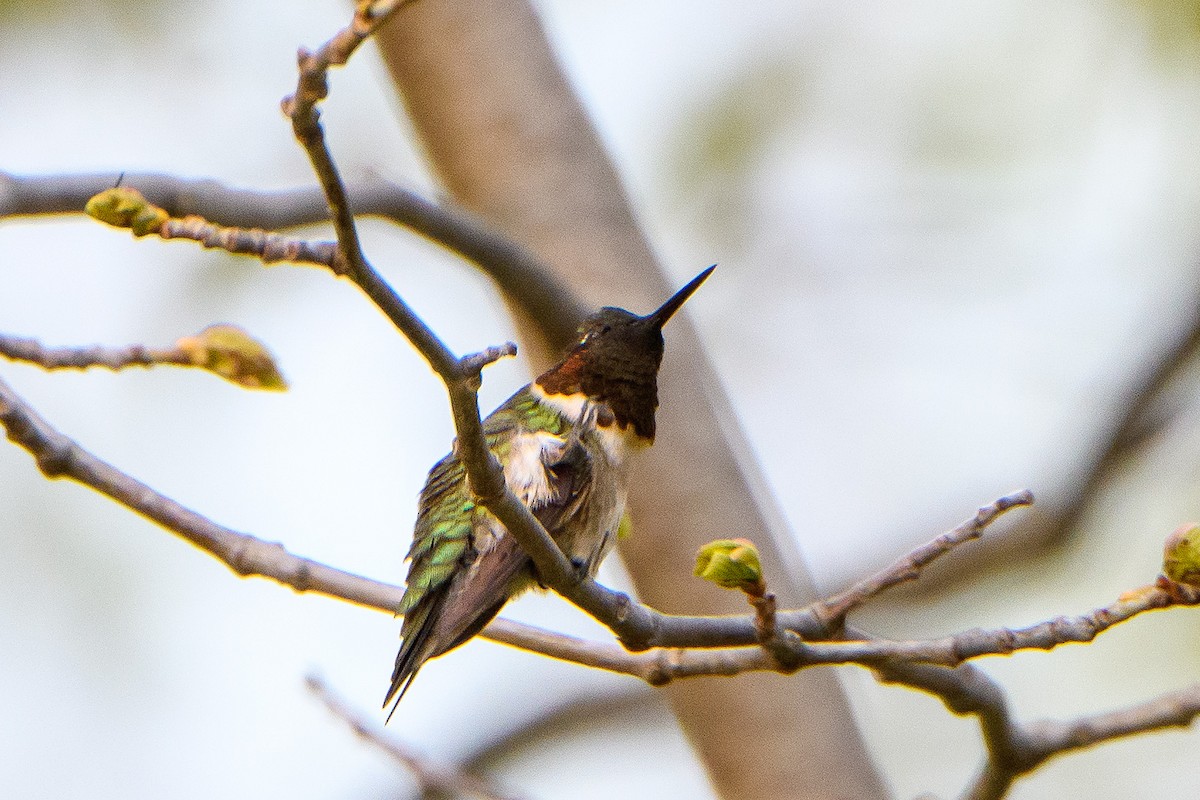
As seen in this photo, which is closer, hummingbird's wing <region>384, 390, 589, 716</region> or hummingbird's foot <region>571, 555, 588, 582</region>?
hummingbird's foot <region>571, 555, 588, 582</region>

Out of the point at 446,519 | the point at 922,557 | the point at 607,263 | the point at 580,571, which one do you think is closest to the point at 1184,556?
the point at 922,557

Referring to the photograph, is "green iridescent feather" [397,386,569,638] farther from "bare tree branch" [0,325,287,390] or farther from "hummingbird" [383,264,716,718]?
"bare tree branch" [0,325,287,390]

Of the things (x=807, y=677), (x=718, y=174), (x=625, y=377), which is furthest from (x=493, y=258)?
(x=718, y=174)

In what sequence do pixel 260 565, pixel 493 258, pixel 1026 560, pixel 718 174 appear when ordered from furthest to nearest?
1. pixel 718 174
2. pixel 1026 560
3. pixel 493 258
4. pixel 260 565

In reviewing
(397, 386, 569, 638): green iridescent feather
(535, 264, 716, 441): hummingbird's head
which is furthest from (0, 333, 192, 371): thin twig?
(535, 264, 716, 441): hummingbird's head

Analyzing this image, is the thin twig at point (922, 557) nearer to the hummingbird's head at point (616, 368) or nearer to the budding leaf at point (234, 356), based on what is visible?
the budding leaf at point (234, 356)

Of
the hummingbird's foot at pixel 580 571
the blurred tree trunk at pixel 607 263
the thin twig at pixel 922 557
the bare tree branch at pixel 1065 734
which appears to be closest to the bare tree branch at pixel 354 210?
the blurred tree trunk at pixel 607 263

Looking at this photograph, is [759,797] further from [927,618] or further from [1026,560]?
[927,618]
